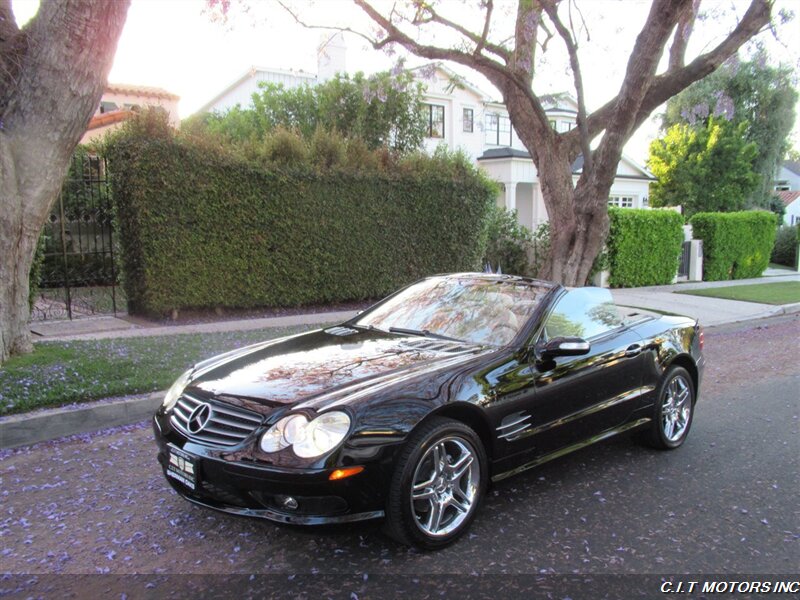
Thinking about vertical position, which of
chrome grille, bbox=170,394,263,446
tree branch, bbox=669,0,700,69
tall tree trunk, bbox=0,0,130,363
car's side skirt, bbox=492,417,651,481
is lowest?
car's side skirt, bbox=492,417,651,481

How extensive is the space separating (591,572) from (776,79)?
35.1 meters

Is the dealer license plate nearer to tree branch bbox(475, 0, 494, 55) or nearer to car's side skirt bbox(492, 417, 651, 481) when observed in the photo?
car's side skirt bbox(492, 417, 651, 481)

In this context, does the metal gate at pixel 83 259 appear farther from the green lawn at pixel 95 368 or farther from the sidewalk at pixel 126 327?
the green lawn at pixel 95 368

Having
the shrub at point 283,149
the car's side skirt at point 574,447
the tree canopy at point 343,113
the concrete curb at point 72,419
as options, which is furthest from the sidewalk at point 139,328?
the tree canopy at point 343,113

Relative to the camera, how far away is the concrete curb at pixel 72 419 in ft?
16.8

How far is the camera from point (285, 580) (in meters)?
3.07

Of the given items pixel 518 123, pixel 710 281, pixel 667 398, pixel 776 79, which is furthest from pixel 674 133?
pixel 667 398

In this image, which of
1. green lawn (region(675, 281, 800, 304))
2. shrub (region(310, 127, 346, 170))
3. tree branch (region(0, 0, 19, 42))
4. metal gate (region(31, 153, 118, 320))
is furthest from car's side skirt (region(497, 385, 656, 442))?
green lawn (region(675, 281, 800, 304))

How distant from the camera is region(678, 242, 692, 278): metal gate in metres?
19.6

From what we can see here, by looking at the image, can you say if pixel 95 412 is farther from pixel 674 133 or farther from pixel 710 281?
pixel 674 133

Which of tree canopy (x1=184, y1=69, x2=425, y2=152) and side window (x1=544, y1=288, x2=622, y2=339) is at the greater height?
tree canopy (x1=184, y1=69, x2=425, y2=152)

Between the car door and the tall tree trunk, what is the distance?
17.8 feet

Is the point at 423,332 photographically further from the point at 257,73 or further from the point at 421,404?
the point at 257,73

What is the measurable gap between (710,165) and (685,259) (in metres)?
13.1
